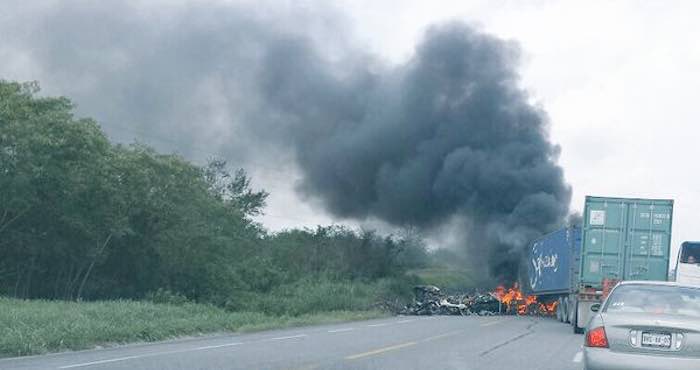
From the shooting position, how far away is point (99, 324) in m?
22.5

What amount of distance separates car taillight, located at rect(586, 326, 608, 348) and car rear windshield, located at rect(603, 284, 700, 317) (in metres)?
0.48

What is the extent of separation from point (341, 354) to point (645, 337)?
24.1 feet

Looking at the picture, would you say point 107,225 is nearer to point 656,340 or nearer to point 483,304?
point 483,304

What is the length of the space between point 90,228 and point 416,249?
94.0ft

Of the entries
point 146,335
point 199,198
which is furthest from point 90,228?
point 146,335

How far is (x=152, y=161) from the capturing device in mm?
41031

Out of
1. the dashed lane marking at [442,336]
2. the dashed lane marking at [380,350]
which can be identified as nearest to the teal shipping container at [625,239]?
the dashed lane marking at [442,336]

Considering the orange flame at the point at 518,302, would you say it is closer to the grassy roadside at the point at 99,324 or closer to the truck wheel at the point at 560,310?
the truck wheel at the point at 560,310

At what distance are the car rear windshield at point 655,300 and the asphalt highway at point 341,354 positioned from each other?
11.3 ft

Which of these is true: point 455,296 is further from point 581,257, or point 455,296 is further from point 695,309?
point 695,309

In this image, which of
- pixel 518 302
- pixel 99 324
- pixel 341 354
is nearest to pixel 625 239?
pixel 341 354

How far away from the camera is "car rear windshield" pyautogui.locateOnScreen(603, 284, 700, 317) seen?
1205cm

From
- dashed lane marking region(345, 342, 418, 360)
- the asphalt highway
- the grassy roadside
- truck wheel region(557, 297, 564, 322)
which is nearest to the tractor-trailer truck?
truck wheel region(557, 297, 564, 322)

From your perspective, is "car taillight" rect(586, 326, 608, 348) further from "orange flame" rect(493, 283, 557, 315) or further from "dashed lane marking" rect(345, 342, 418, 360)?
"orange flame" rect(493, 283, 557, 315)
